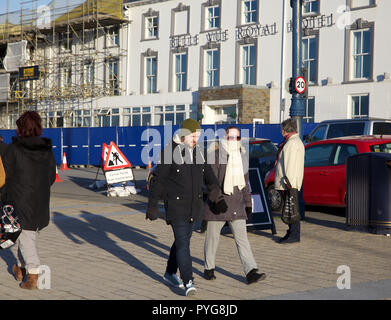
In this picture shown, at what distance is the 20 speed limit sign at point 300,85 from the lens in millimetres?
13156

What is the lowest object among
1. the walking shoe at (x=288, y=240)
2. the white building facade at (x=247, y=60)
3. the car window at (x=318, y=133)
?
the walking shoe at (x=288, y=240)

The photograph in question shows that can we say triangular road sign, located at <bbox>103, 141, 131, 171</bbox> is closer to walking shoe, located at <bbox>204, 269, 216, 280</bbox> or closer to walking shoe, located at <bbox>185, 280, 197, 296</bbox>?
walking shoe, located at <bbox>204, 269, 216, 280</bbox>

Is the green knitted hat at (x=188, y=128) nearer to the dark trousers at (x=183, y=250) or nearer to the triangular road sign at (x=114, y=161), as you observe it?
the dark trousers at (x=183, y=250)

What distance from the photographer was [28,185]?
22.1 ft

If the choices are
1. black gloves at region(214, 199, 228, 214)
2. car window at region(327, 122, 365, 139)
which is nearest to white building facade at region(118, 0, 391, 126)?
car window at region(327, 122, 365, 139)

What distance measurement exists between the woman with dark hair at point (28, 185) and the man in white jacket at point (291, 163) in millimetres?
4116

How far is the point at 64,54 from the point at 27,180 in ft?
131

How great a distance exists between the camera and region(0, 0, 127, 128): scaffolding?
138ft

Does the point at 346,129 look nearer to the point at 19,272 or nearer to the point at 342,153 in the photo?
the point at 342,153

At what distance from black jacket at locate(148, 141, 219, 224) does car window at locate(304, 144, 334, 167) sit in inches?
282

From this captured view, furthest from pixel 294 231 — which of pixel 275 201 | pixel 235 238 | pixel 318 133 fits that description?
pixel 318 133

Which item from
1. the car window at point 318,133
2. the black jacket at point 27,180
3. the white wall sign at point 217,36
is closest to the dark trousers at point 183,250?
the black jacket at point 27,180

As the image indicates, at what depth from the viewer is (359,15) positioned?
97.1 ft
